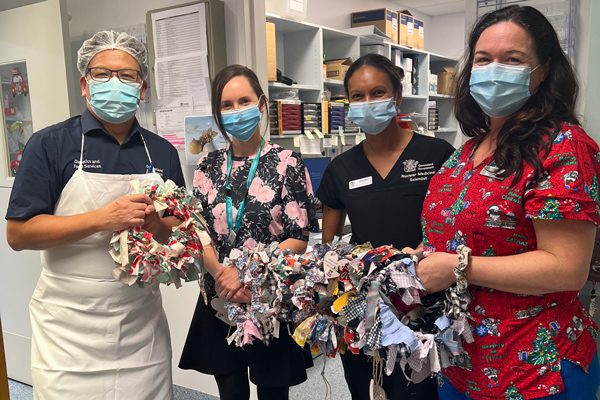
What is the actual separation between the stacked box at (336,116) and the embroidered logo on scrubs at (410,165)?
2.69m

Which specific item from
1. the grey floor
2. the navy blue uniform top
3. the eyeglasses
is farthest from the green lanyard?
the grey floor

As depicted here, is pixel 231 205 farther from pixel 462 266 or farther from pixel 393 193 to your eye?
pixel 462 266

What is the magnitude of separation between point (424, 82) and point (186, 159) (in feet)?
12.9

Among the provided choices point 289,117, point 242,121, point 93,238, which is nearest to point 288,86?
point 289,117

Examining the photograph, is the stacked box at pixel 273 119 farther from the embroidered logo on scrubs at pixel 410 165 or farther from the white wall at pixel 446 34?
the white wall at pixel 446 34

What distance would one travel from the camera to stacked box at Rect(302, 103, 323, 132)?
386cm

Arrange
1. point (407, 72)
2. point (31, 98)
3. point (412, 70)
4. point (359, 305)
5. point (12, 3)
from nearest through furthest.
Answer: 1. point (359, 305)
2. point (31, 98)
3. point (12, 3)
4. point (407, 72)
5. point (412, 70)

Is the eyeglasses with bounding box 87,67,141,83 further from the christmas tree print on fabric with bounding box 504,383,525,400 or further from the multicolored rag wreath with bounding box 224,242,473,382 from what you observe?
the christmas tree print on fabric with bounding box 504,383,525,400

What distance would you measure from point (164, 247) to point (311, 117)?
2657 millimetres

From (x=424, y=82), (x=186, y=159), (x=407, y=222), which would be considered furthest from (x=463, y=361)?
(x=424, y=82)

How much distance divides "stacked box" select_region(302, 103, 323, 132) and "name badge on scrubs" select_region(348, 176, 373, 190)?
89.7 inches

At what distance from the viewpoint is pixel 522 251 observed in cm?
113

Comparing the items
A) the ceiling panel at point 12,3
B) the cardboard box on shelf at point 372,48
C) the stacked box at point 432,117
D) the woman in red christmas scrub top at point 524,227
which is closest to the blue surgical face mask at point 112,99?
the woman in red christmas scrub top at point 524,227

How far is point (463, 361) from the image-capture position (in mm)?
1212
